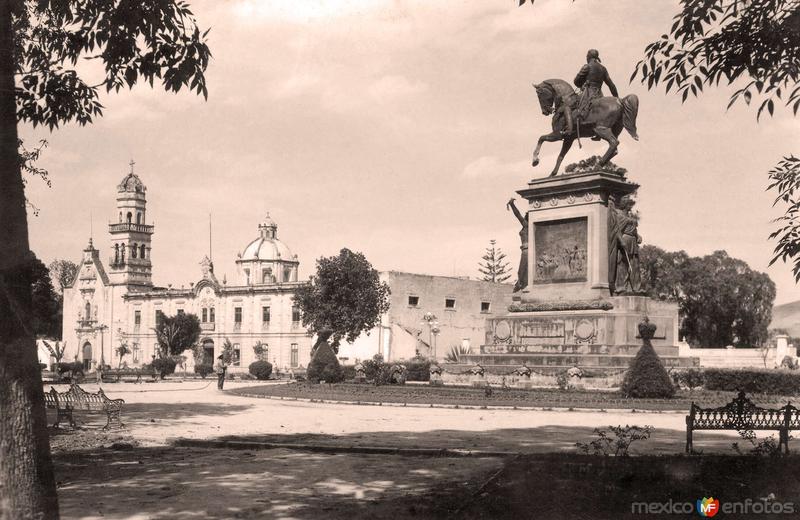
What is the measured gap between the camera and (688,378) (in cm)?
2627

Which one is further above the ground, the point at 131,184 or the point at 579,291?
the point at 131,184

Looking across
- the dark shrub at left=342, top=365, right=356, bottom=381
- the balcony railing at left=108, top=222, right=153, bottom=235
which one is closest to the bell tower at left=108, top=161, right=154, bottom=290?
the balcony railing at left=108, top=222, right=153, bottom=235

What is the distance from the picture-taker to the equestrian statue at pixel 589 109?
27406 millimetres

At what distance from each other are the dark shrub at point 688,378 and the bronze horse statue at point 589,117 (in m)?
6.57

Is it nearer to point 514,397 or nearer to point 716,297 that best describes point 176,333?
point 716,297

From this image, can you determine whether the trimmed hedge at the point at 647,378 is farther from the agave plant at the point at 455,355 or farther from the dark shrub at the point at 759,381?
the agave plant at the point at 455,355

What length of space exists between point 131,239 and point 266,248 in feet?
48.5

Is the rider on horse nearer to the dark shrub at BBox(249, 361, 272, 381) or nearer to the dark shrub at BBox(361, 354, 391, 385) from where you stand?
the dark shrub at BBox(361, 354, 391, 385)

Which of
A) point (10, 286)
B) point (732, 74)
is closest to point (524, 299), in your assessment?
point (732, 74)

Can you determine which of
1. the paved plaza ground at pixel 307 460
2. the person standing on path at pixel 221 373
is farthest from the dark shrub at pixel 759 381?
the person standing on path at pixel 221 373

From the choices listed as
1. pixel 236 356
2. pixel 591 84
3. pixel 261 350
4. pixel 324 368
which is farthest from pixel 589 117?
pixel 236 356

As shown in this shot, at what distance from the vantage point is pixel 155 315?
86438 millimetres

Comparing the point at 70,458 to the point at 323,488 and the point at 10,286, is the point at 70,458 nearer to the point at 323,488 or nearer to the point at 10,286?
the point at 323,488

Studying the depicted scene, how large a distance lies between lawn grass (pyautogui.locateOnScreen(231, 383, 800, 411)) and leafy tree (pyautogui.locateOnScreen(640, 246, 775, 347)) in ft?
182
